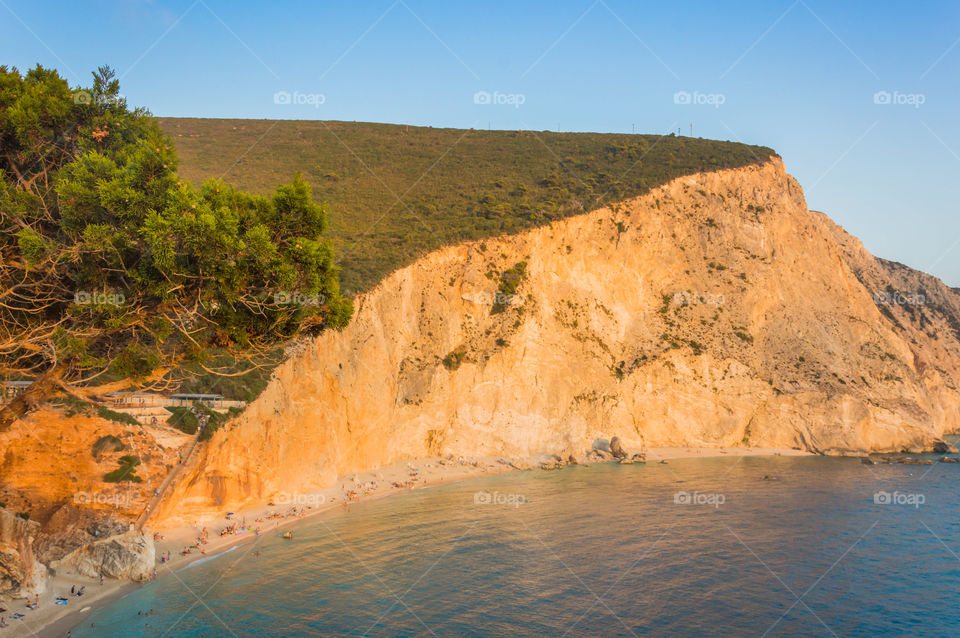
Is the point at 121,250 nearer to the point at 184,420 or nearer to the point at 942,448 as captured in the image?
the point at 184,420

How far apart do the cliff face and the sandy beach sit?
1093 mm

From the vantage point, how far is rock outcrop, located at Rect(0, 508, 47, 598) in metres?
17.4

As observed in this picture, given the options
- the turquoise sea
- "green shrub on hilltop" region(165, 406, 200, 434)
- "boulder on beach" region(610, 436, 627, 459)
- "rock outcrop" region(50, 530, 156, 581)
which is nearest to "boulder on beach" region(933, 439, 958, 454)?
the turquoise sea

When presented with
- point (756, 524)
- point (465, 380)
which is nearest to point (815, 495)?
point (756, 524)

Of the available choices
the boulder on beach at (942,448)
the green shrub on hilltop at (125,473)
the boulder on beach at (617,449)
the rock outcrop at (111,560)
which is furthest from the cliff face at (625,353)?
the rock outcrop at (111,560)

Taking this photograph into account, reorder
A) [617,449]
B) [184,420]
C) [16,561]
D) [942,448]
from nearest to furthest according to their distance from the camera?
Answer: 1. [16,561]
2. [184,420]
3. [617,449]
4. [942,448]

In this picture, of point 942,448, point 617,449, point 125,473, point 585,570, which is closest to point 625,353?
point 617,449

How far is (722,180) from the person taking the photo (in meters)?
63.2

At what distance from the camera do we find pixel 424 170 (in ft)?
224

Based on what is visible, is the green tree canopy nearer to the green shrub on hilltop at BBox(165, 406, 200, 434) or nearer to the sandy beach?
the sandy beach

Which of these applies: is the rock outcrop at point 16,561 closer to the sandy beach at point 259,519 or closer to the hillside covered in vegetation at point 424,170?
the sandy beach at point 259,519

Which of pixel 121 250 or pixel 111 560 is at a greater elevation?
pixel 121 250

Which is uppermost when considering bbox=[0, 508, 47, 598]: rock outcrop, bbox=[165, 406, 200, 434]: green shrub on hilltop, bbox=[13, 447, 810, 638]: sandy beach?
bbox=[165, 406, 200, 434]: green shrub on hilltop

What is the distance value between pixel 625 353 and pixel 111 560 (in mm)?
41721
